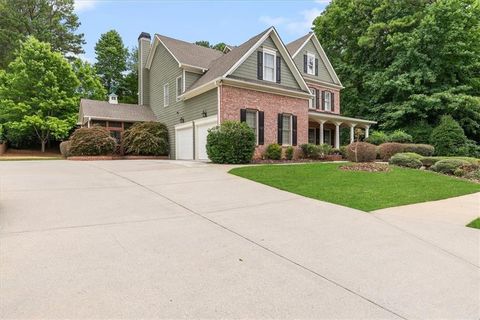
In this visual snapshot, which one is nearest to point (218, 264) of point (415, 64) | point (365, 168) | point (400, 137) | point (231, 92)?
point (365, 168)

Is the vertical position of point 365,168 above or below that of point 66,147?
below

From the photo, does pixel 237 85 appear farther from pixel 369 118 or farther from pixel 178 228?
pixel 369 118

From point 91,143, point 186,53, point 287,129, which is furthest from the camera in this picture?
point 186,53

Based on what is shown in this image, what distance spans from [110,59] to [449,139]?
1489 inches

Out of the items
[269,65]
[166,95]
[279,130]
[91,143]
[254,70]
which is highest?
[269,65]

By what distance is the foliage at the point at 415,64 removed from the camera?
80.5 feet

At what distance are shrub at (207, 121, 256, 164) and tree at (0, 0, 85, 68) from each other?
30.3 metres

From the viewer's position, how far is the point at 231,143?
45.9ft

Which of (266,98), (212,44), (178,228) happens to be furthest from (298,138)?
(212,44)

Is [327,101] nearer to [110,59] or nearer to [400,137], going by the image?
[400,137]

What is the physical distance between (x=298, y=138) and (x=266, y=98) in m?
3.16

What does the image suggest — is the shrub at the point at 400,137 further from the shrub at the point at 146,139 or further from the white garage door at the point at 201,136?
the shrub at the point at 146,139

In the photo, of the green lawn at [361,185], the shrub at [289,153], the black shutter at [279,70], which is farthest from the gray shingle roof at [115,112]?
the green lawn at [361,185]

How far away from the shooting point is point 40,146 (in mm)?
31062
